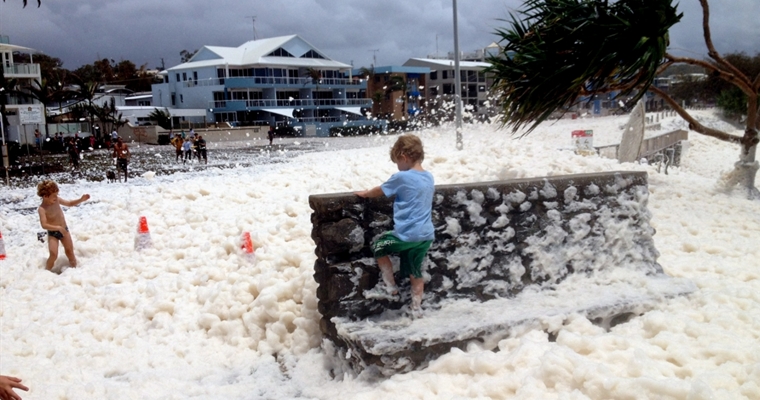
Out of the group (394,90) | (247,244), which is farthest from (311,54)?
(247,244)

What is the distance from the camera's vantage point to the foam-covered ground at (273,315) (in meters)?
3.51

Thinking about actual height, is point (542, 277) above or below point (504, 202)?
below

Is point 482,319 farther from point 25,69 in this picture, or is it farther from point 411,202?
point 25,69

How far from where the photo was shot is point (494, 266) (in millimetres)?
4754

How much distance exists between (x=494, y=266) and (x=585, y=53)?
6096 mm

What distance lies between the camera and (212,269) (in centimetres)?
639

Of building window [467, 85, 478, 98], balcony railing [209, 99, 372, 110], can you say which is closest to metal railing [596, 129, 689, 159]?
balcony railing [209, 99, 372, 110]

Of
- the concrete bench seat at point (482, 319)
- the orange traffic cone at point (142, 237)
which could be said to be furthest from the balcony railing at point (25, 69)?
the concrete bench seat at point (482, 319)

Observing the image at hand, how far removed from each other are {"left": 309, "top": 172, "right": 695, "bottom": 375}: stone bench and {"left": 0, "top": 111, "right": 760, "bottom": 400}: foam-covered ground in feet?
0.66

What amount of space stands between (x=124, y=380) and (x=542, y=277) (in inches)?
138

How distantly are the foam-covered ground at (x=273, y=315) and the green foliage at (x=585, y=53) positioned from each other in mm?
1119

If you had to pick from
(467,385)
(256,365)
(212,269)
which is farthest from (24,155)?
(467,385)

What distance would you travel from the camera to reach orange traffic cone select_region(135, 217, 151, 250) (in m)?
7.59

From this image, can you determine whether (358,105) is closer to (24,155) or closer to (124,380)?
(24,155)
